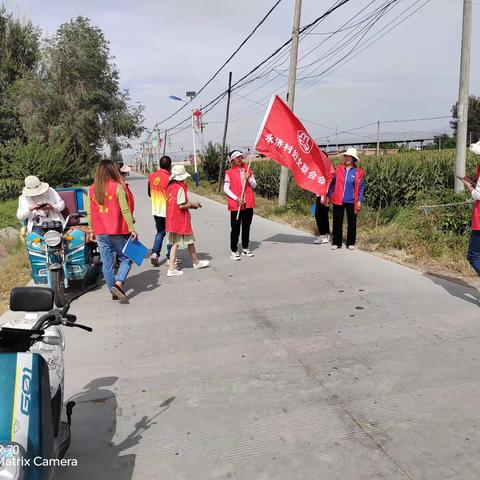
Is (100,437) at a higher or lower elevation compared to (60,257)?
lower

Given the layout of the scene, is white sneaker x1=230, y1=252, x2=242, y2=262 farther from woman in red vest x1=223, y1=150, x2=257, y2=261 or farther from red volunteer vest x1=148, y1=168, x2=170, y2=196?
red volunteer vest x1=148, y1=168, x2=170, y2=196

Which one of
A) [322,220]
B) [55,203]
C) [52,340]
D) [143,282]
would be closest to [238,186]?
[322,220]

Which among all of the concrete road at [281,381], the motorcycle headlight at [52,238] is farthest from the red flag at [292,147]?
the motorcycle headlight at [52,238]

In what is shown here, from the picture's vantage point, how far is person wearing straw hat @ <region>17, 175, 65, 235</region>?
19.4 ft

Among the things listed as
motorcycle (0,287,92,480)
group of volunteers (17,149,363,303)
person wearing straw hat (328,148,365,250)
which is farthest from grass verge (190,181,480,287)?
motorcycle (0,287,92,480)

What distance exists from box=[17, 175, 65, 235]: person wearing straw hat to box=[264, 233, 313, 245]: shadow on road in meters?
4.45

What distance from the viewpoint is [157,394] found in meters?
3.44

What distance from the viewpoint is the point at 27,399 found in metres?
1.78

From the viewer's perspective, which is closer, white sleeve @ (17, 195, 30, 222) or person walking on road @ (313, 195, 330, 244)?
white sleeve @ (17, 195, 30, 222)

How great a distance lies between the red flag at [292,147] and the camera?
7.72 metres

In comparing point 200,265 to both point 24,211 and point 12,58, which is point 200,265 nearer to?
point 24,211

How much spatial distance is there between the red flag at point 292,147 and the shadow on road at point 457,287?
2.49 meters

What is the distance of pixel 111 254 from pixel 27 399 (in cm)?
402

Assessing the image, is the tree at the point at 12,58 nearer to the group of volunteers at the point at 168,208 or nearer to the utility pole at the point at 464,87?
the group of volunteers at the point at 168,208
